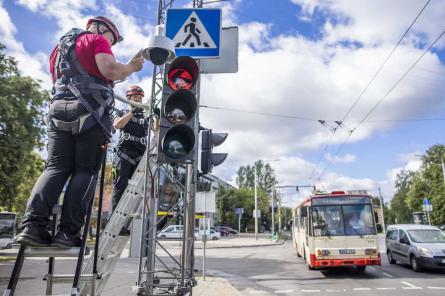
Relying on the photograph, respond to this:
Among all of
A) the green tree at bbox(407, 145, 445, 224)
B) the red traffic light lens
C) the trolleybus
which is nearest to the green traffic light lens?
the red traffic light lens

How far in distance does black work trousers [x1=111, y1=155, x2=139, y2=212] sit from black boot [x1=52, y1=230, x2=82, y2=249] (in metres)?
2.74

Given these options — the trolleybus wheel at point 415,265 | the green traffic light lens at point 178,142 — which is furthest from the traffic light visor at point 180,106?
the trolleybus wheel at point 415,265

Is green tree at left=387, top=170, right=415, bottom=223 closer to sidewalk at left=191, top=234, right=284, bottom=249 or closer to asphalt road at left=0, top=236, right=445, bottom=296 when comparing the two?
sidewalk at left=191, top=234, right=284, bottom=249

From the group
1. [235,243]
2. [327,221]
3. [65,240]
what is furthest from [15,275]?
[235,243]

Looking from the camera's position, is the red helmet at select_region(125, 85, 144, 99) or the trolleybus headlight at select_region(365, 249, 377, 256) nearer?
the red helmet at select_region(125, 85, 144, 99)

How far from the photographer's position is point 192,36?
5.72 meters

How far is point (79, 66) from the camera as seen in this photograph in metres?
3.05

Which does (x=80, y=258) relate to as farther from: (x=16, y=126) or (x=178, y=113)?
(x=16, y=126)

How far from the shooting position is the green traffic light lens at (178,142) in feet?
14.4

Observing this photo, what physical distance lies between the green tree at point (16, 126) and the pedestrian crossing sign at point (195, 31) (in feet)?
49.6

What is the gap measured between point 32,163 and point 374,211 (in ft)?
57.1

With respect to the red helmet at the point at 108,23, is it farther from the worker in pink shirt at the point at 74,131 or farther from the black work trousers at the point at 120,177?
the black work trousers at the point at 120,177

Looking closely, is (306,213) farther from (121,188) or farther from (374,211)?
(121,188)

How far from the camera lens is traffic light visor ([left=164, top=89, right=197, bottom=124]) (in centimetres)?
451
